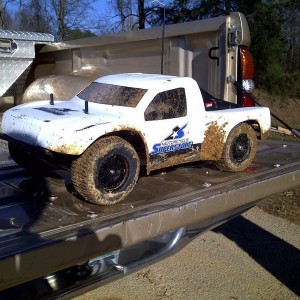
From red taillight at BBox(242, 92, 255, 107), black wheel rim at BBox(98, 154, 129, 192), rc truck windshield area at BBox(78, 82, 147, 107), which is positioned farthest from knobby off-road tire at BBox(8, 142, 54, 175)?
red taillight at BBox(242, 92, 255, 107)

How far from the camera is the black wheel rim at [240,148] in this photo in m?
3.52

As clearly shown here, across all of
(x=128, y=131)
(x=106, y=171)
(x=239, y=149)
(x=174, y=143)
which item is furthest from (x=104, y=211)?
(x=239, y=149)

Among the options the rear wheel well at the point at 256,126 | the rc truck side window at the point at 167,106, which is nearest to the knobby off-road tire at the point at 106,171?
the rc truck side window at the point at 167,106

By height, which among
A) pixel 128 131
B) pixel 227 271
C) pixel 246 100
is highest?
pixel 246 100

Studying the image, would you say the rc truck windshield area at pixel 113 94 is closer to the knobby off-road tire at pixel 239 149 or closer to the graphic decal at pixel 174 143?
the graphic decal at pixel 174 143

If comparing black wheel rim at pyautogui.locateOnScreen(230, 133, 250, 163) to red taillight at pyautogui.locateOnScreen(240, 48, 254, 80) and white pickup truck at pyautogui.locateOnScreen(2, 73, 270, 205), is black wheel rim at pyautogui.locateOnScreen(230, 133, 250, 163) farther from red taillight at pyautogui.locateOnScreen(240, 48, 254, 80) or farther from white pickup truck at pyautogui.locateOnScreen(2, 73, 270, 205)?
red taillight at pyautogui.locateOnScreen(240, 48, 254, 80)

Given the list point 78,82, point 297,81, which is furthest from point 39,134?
point 297,81

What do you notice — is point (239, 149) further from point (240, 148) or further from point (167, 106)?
point (167, 106)

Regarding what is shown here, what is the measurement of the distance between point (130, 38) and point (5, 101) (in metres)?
1.67

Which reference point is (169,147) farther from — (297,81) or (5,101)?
(297,81)

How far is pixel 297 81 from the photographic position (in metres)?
15.3

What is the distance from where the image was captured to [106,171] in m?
2.75

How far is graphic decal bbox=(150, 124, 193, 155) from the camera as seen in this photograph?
3.01m

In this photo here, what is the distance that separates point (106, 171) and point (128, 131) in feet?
0.92
